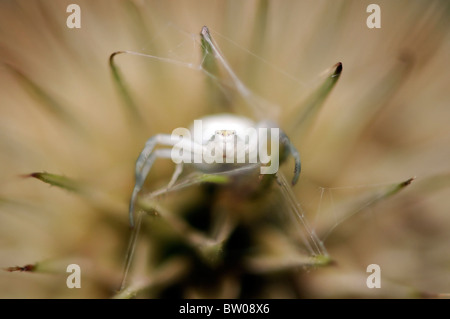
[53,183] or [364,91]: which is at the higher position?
[364,91]

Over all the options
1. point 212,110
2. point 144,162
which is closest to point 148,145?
point 144,162

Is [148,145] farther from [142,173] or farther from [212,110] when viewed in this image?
[212,110]

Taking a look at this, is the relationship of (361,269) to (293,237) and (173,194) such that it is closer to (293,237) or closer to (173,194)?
(293,237)

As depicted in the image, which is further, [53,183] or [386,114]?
[386,114]

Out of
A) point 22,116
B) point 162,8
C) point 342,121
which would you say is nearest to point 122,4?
point 162,8
